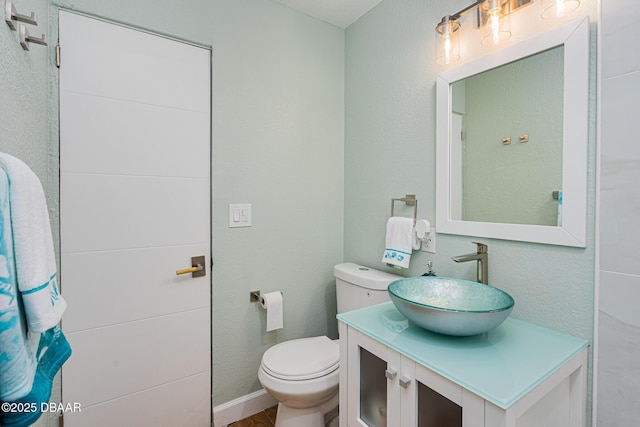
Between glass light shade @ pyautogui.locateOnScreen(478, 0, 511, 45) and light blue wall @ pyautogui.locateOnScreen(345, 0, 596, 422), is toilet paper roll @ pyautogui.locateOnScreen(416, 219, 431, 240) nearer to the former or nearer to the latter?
light blue wall @ pyautogui.locateOnScreen(345, 0, 596, 422)

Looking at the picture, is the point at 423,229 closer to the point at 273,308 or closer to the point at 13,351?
the point at 273,308

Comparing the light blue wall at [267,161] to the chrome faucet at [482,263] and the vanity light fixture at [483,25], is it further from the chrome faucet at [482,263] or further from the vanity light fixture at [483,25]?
the chrome faucet at [482,263]

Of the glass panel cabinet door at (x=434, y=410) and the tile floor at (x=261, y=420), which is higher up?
the glass panel cabinet door at (x=434, y=410)

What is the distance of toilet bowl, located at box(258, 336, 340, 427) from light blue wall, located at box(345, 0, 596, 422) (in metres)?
0.63

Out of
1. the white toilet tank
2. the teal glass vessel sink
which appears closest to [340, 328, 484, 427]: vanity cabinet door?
the teal glass vessel sink

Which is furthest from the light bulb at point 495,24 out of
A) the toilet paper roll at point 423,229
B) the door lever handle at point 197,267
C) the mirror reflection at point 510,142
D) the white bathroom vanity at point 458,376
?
the door lever handle at point 197,267

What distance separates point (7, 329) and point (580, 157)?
155 centimetres

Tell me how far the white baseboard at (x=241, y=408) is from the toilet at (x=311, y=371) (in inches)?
12.0

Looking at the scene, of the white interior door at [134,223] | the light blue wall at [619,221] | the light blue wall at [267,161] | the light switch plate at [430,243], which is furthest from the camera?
the light blue wall at [267,161]

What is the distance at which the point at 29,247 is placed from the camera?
0.61m

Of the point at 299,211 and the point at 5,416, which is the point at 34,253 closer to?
the point at 5,416

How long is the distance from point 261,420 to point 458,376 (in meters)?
1.37

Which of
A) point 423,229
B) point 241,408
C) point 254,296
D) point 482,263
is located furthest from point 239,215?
point 482,263

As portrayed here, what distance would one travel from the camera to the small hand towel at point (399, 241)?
4.97 ft
